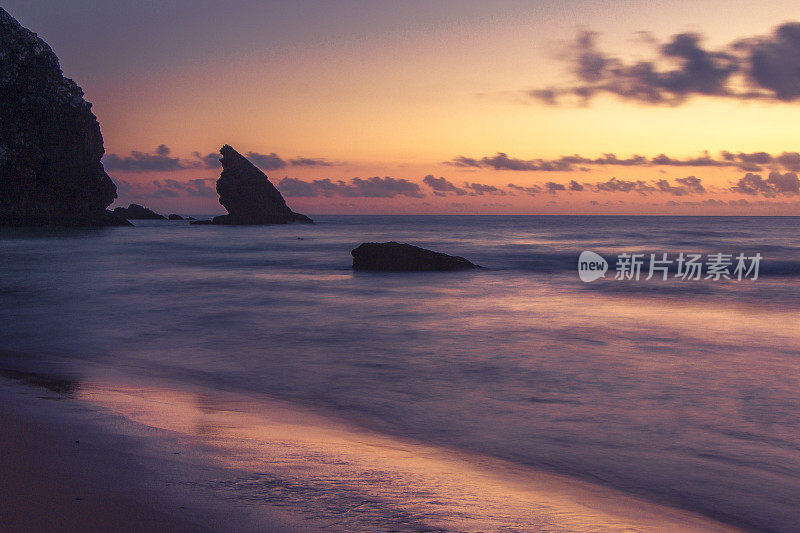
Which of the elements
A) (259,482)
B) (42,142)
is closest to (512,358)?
(259,482)

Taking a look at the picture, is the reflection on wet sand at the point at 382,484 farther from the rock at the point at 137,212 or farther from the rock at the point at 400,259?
the rock at the point at 137,212

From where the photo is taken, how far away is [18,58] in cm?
6322

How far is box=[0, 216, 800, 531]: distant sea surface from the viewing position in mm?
5109

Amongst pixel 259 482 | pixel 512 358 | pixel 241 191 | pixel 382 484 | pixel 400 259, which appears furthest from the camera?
pixel 241 191

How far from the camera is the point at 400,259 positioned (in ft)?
71.4

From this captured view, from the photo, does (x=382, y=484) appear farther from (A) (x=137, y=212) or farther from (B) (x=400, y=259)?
(A) (x=137, y=212)

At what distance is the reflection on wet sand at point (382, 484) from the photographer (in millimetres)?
3314

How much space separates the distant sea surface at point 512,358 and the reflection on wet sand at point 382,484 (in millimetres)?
423

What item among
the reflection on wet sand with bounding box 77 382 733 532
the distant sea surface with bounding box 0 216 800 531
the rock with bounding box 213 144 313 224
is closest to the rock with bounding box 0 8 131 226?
the rock with bounding box 213 144 313 224

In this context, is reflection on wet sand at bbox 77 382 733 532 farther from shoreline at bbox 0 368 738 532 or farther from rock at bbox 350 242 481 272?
rock at bbox 350 242 481 272

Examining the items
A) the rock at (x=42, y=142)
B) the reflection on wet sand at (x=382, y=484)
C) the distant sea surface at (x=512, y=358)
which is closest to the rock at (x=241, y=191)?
the rock at (x=42, y=142)

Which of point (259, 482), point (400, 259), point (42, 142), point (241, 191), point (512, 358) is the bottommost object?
point (512, 358)

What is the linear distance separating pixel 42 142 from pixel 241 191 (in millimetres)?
40345

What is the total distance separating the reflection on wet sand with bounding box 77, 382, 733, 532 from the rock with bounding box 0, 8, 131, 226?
72.2 meters
